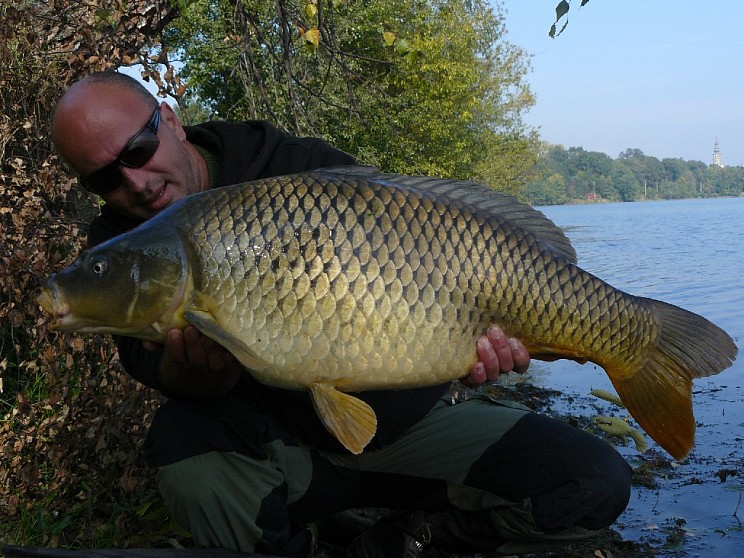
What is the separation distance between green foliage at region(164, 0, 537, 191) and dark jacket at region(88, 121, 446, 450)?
573 millimetres

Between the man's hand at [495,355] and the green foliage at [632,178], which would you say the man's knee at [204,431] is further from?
the green foliage at [632,178]

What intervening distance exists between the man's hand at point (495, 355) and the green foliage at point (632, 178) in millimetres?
84337

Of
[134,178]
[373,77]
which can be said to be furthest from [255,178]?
[373,77]

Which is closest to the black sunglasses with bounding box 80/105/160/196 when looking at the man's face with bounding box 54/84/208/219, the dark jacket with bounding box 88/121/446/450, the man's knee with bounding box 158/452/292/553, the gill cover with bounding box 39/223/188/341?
the man's face with bounding box 54/84/208/219

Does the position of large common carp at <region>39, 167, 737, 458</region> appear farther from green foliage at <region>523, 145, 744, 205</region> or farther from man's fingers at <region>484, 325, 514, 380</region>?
green foliage at <region>523, 145, 744, 205</region>

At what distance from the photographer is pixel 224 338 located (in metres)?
1.45

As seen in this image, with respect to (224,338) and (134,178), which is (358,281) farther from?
(134,178)

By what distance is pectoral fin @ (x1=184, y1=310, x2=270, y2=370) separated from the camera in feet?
4.77

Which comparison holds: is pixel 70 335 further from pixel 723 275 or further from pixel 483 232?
pixel 723 275

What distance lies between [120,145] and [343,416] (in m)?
0.78

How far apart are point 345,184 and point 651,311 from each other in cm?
73

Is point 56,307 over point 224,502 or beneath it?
over

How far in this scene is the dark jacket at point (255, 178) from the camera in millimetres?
1886

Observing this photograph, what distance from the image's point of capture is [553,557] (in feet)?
7.32
